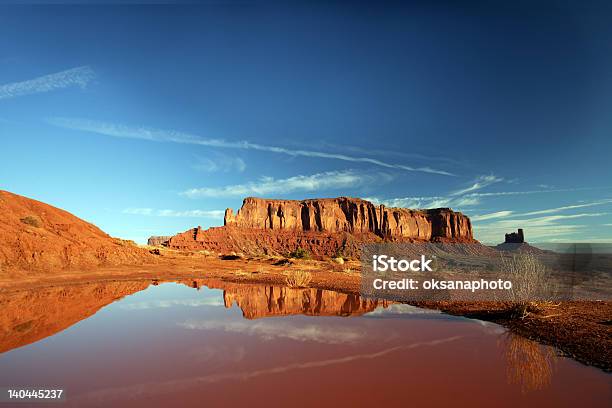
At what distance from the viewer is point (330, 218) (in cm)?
12006

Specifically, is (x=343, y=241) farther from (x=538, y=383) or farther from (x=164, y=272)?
(x=538, y=383)

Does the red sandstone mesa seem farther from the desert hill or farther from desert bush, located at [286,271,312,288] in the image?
desert bush, located at [286,271,312,288]

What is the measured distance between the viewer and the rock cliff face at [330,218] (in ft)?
385

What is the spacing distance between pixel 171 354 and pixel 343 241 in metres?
97.4

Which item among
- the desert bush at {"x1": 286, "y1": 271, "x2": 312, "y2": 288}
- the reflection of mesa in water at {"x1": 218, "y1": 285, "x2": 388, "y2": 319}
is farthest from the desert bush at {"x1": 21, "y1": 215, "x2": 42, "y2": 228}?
the desert bush at {"x1": 286, "y1": 271, "x2": 312, "y2": 288}

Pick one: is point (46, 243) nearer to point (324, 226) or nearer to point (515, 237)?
point (324, 226)

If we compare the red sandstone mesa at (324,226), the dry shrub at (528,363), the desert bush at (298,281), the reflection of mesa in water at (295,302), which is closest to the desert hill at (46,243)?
the reflection of mesa in water at (295,302)

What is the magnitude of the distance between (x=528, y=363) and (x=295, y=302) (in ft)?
28.1

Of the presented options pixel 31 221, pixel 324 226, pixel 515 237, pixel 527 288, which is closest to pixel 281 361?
pixel 527 288

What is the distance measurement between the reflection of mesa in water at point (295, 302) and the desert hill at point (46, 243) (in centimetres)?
1752

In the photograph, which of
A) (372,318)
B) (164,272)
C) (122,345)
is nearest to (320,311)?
(372,318)

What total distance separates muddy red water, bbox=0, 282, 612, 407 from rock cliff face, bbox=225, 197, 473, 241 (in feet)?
344

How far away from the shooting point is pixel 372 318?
32.3 feet

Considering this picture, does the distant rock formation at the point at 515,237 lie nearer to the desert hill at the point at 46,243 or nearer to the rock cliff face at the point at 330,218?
the rock cliff face at the point at 330,218
